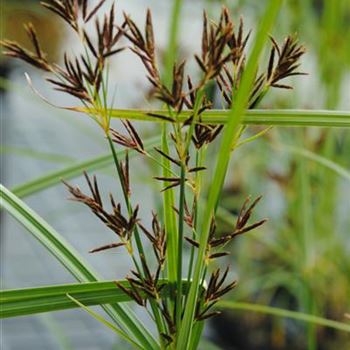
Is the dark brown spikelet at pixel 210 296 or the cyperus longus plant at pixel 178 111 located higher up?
the cyperus longus plant at pixel 178 111

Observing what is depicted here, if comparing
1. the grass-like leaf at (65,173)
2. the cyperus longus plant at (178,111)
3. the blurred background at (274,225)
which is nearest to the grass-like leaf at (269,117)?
the cyperus longus plant at (178,111)

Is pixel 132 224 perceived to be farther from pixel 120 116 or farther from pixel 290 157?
pixel 290 157

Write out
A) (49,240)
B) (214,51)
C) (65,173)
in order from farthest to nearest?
(65,173) → (49,240) → (214,51)

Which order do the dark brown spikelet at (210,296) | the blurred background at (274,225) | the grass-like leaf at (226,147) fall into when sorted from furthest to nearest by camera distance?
1. the blurred background at (274,225)
2. the dark brown spikelet at (210,296)
3. the grass-like leaf at (226,147)

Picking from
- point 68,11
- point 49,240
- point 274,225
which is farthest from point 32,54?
point 274,225

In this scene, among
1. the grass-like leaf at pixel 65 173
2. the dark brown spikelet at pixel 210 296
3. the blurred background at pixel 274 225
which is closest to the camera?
the dark brown spikelet at pixel 210 296

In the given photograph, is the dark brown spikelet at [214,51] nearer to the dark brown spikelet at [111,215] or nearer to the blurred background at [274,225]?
the dark brown spikelet at [111,215]

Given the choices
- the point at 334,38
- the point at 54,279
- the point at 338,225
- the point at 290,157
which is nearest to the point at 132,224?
the point at 334,38

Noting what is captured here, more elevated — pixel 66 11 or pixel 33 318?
Result: pixel 66 11

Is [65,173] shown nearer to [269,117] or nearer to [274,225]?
[269,117]

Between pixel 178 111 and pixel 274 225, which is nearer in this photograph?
pixel 178 111

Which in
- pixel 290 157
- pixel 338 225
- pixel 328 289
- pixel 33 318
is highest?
pixel 290 157
